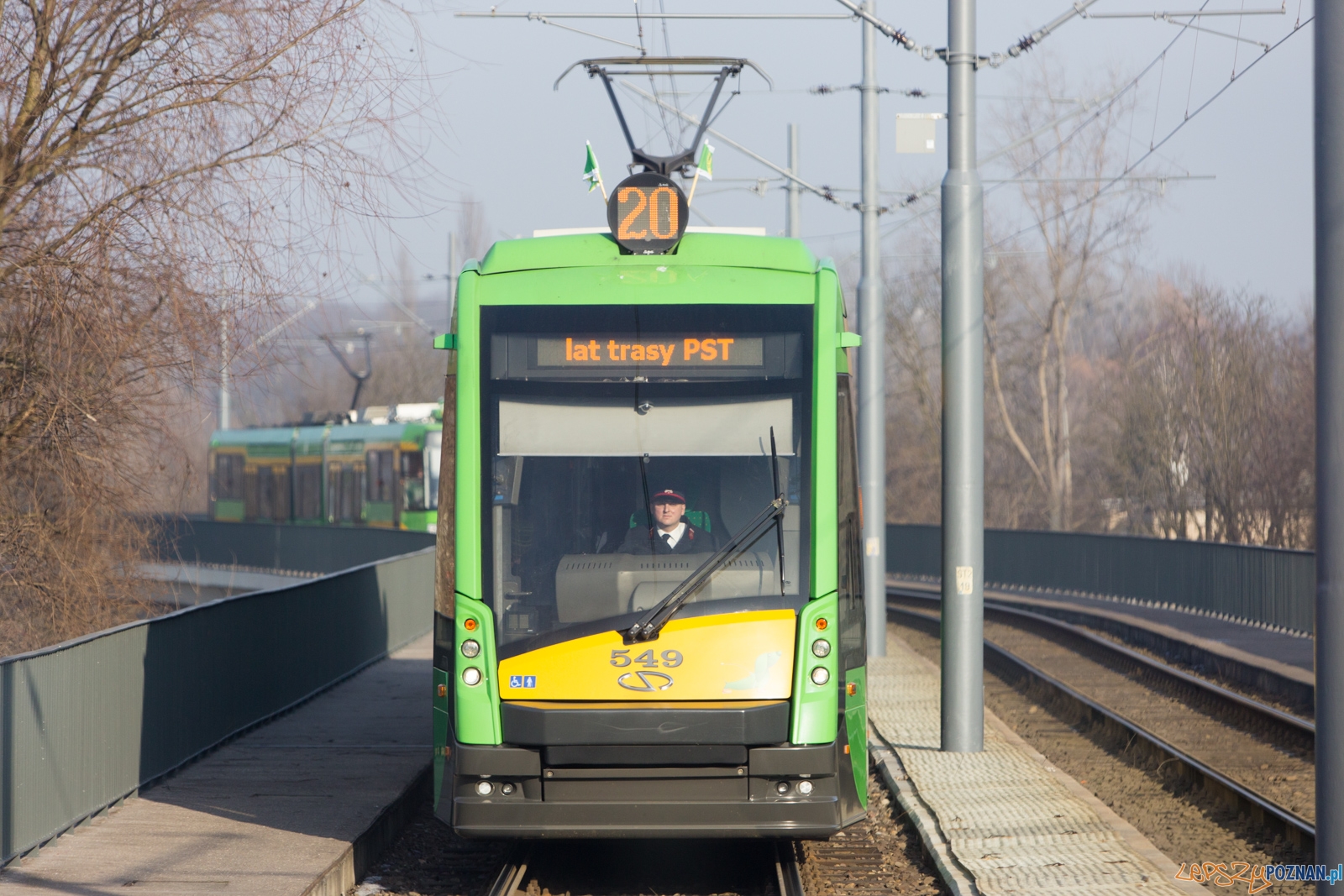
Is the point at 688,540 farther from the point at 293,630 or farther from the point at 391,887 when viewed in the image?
the point at 293,630

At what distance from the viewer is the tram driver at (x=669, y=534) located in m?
7.31

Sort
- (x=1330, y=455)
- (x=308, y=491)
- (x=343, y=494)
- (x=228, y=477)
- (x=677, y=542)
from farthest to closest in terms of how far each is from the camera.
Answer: (x=228, y=477)
(x=308, y=491)
(x=343, y=494)
(x=677, y=542)
(x=1330, y=455)

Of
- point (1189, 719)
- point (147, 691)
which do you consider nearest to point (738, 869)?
point (147, 691)

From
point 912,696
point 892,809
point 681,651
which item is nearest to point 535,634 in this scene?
point 681,651

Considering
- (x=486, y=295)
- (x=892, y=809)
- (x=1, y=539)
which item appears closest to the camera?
(x=486, y=295)

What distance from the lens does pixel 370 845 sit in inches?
331

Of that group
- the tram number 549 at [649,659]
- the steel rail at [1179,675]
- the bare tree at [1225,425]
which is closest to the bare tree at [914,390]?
the bare tree at [1225,425]

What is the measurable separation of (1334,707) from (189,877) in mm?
5315

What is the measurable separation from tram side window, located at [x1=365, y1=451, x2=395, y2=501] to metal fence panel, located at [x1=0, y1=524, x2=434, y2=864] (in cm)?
1534

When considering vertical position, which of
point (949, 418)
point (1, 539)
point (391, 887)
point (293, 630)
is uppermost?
point (949, 418)

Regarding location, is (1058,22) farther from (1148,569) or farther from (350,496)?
(350,496)

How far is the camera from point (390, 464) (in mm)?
30609

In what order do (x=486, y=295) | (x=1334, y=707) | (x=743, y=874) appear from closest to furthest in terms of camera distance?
1. (x=1334, y=707)
2. (x=486, y=295)
3. (x=743, y=874)

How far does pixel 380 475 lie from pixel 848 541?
965 inches
